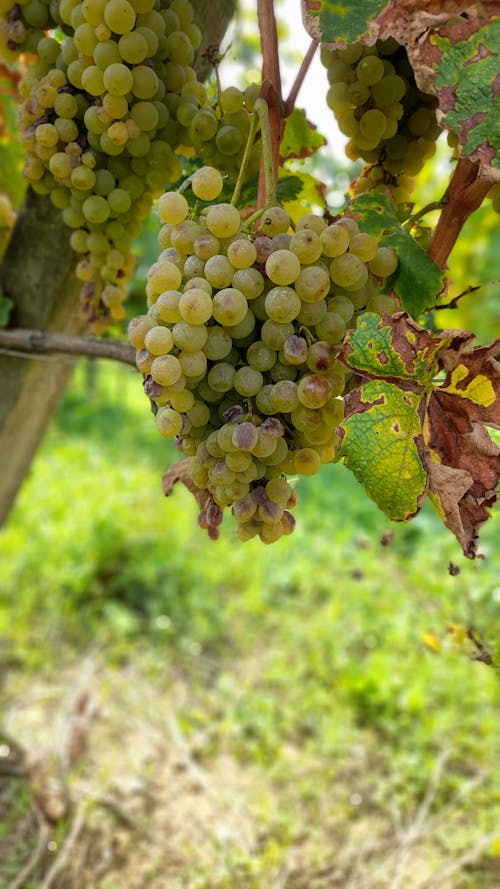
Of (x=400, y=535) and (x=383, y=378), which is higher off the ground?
(x=383, y=378)

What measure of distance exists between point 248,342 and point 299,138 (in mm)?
450

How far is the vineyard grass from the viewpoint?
88.2 inches

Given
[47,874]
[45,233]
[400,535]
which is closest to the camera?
[45,233]

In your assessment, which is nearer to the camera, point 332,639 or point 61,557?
point 332,639

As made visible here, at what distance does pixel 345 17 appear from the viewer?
0.54 meters

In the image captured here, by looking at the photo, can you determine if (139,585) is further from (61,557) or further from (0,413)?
(0,413)

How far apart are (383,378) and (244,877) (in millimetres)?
1658

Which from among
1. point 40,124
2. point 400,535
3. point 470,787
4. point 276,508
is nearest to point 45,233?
point 40,124

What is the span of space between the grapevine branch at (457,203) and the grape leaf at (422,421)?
0.16 metres

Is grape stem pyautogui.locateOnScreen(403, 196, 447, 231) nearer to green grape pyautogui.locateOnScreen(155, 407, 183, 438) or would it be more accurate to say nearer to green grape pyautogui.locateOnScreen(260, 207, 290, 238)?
green grape pyautogui.locateOnScreen(260, 207, 290, 238)

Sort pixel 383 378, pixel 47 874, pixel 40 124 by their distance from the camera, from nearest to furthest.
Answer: pixel 383 378 → pixel 40 124 → pixel 47 874

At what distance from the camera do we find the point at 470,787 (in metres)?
2.08

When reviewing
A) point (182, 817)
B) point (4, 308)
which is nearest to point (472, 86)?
point (4, 308)

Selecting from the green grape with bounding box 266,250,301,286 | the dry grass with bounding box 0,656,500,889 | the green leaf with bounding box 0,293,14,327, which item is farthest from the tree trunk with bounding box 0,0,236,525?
the dry grass with bounding box 0,656,500,889
